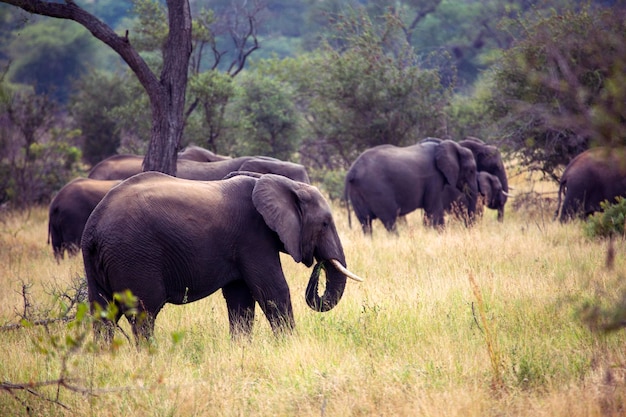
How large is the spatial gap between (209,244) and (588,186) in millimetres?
8033

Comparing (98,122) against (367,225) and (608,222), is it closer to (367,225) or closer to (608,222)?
(367,225)

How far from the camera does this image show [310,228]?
280 inches

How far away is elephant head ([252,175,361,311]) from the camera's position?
6836 millimetres

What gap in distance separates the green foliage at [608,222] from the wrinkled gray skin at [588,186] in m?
1.41

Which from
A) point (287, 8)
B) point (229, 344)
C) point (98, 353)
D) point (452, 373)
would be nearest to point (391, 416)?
point (452, 373)

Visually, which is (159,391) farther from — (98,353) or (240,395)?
(98,353)

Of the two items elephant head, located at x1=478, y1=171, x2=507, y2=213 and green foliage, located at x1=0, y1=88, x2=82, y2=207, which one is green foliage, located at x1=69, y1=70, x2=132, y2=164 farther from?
elephant head, located at x1=478, y1=171, x2=507, y2=213

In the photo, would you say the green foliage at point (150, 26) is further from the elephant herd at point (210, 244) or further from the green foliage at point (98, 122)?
the elephant herd at point (210, 244)

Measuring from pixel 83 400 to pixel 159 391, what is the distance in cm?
54

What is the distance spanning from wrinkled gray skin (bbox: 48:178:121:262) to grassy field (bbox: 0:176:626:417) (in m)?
2.60

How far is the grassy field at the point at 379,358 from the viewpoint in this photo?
16.5ft

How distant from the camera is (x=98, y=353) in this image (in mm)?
6254

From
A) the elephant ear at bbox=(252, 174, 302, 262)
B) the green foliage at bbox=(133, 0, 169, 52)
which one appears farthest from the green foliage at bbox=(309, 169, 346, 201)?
the elephant ear at bbox=(252, 174, 302, 262)

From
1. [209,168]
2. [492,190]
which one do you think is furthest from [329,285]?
[492,190]
